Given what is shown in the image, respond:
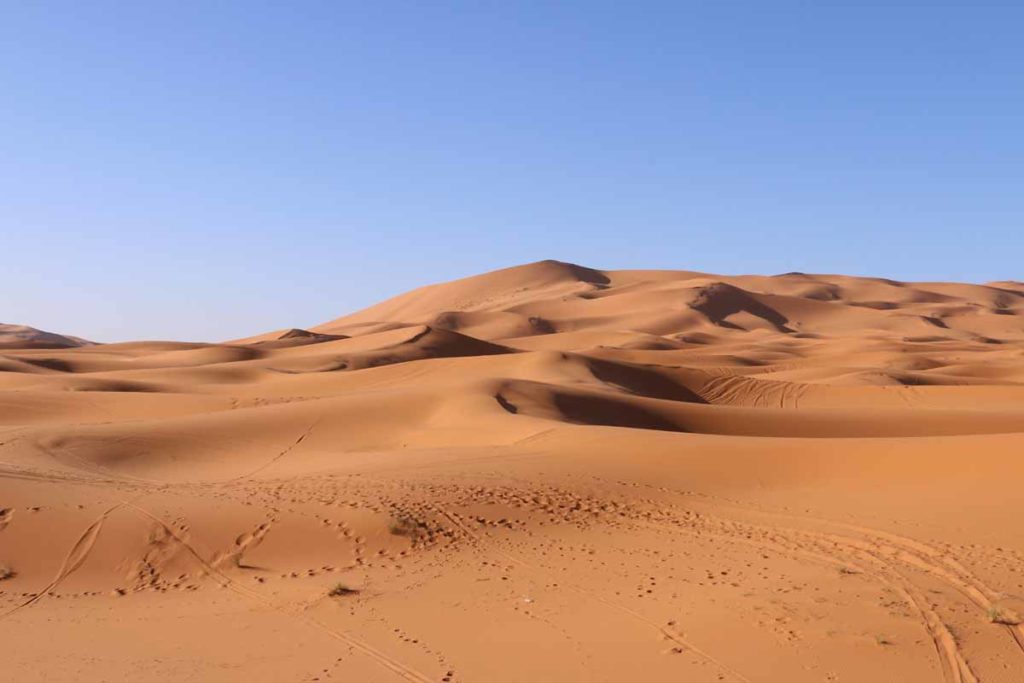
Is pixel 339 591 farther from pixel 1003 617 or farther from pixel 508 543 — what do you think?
pixel 1003 617

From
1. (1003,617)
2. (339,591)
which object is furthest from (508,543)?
(1003,617)

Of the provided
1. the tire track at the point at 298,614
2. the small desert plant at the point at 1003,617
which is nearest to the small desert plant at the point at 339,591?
the tire track at the point at 298,614

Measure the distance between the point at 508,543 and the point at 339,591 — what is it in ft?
7.23

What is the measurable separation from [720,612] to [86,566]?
6263 millimetres

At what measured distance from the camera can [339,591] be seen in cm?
870

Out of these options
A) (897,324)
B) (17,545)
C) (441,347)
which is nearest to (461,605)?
(17,545)

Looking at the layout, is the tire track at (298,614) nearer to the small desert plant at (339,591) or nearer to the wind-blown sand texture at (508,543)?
the wind-blown sand texture at (508,543)

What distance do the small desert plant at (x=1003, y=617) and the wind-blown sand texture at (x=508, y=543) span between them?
22 mm

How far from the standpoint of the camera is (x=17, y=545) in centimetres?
1003

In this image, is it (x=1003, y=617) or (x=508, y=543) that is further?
(x=508, y=543)

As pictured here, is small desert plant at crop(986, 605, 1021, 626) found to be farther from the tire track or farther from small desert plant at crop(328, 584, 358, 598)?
small desert plant at crop(328, 584, 358, 598)

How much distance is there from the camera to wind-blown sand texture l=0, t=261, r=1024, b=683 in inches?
269

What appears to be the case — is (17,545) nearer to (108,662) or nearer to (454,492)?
(108,662)

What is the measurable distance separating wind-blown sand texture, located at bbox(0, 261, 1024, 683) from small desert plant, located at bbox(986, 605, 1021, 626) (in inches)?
0.9
